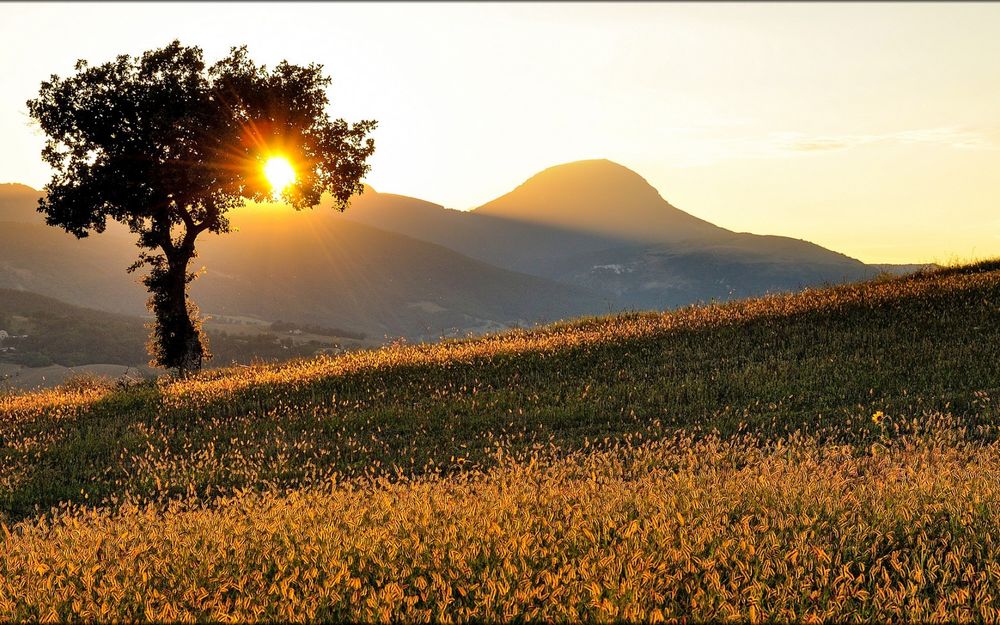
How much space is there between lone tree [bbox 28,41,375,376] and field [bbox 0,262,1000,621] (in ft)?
18.0

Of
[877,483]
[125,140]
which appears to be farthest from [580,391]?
[125,140]

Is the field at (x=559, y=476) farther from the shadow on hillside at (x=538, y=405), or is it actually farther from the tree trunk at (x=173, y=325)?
the tree trunk at (x=173, y=325)

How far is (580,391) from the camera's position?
16.3 m

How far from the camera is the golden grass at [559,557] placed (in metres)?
4.48

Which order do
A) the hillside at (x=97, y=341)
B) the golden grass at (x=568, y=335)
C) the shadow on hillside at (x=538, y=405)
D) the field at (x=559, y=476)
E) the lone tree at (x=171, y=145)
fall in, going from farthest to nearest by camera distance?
1. the hillside at (x=97, y=341)
2. the lone tree at (x=171, y=145)
3. the golden grass at (x=568, y=335)
4. the shadow on hillside at (x=538, y=405)
5. the field at (x=559, y=476)

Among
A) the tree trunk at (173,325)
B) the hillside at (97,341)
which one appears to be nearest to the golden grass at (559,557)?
the tree trunk at (173,325)

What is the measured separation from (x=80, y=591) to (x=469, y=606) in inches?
98.5

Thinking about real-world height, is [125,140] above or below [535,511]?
above

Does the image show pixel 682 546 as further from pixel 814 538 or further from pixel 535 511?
pixel 535 511

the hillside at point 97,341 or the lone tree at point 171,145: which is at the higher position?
the lone tree at point 171,145

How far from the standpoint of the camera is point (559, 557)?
5254mm

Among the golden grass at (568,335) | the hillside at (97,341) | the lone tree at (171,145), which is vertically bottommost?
the hillside at (97,341)

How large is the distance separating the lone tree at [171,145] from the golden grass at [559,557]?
66.5ft

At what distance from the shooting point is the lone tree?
25438mm
